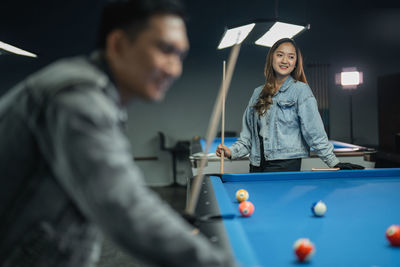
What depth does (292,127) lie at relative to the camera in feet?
7.81

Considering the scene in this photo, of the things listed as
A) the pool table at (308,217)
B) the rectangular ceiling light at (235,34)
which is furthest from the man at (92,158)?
the rectangular ceiling light at (235,34)

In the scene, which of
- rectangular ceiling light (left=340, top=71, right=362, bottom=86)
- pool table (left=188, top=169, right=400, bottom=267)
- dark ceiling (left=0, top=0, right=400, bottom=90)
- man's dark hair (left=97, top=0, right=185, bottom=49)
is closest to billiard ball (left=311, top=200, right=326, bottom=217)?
pool table (left=188, top=169, right=400, bottom=267)

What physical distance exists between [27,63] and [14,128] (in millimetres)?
6903

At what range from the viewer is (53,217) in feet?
2.16

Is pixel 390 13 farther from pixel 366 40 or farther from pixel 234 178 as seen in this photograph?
pixel 234 178

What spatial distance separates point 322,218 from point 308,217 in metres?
0.05

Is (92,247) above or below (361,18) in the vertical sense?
below

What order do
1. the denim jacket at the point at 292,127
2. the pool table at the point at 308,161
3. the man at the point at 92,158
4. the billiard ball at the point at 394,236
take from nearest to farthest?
the man at the point at 92,158
the billiard ball at the point at 394,236
the denim jacket at the point at 292,127
the pool table at the point at 308,161

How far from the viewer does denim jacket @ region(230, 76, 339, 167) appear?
7.50ft

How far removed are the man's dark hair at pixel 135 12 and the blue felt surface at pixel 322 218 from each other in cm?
57

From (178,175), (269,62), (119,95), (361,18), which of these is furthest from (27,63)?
(119,95)

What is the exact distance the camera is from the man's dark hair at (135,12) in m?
0.66

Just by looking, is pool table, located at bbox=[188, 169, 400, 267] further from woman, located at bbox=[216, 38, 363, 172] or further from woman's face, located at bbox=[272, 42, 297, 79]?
woman's face, located at bbox=[272, 42, 297, 79]

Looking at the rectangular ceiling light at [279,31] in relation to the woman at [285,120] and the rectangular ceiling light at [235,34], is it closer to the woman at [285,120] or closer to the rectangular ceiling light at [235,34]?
the rectangular ceiling light at [235,34]
